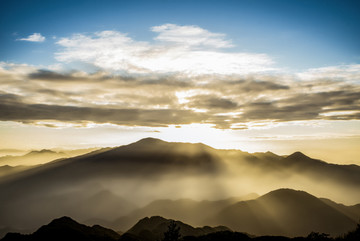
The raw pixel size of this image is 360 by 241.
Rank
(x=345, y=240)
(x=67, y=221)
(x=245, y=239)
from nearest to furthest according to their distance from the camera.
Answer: (x=345, y=240) < (x=245, y=239) < (x=67, y=221)

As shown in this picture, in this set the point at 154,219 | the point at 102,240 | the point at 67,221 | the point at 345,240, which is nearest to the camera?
the point at 345,240

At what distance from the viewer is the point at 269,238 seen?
79.9m

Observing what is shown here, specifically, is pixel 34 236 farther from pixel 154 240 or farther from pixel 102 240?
pixel 154 240

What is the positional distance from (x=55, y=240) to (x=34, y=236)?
1082 centimetres

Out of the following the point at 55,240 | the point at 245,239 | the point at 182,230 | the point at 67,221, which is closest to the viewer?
the point at 245,239

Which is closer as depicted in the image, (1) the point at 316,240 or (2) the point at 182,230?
(1) the point at 316,240

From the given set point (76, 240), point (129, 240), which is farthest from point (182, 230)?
point (76, 240)

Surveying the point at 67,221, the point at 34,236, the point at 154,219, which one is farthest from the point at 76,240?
the point at 154,219

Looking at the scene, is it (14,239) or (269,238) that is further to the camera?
(14,239)

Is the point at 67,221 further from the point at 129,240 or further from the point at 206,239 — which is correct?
the point at 206,239

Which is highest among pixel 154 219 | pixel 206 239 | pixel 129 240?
pixel 206 239

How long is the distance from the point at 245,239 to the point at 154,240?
2524 inches

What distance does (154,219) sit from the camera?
178 metres

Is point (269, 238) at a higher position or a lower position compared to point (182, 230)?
higher
